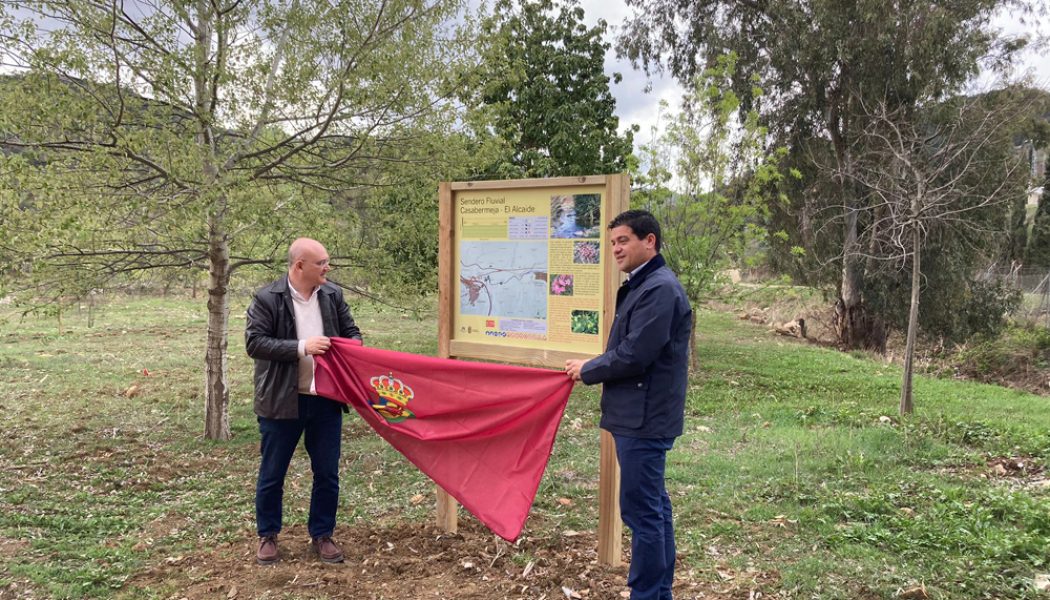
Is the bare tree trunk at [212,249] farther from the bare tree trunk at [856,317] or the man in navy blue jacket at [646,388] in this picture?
the bare tree trunk at [856,317]

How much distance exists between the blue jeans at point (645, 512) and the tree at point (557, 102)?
951 centimetres

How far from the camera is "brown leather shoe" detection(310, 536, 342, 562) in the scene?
4387 millimetres

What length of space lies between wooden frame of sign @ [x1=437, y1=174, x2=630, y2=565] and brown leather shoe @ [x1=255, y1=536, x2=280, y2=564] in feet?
3.85

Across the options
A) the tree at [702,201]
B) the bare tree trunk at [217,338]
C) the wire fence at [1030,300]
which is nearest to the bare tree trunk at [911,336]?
the tree at [702,201]

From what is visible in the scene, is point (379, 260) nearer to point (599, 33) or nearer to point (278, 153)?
point (278, 153)

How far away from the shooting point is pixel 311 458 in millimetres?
4418

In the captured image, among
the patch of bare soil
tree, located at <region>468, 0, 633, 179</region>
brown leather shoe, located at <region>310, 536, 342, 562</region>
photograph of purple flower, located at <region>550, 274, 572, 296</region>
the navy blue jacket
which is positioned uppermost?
tree, located at <region>468, 0, 633, 179</region>

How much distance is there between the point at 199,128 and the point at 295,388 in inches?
125

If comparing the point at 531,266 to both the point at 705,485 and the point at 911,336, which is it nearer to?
the point at 705,485

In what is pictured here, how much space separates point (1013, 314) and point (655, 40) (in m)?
13.2

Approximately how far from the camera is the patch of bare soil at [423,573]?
3.97 m

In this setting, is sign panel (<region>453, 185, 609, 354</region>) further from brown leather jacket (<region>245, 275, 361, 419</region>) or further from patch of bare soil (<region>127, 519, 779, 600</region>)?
patch of bare soil (<region>127, 519, 779, 600</region>)

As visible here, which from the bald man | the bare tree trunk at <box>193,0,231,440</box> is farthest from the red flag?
the bare tree trunk at <box>193,0,231,440</box>

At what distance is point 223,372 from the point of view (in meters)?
7.78
